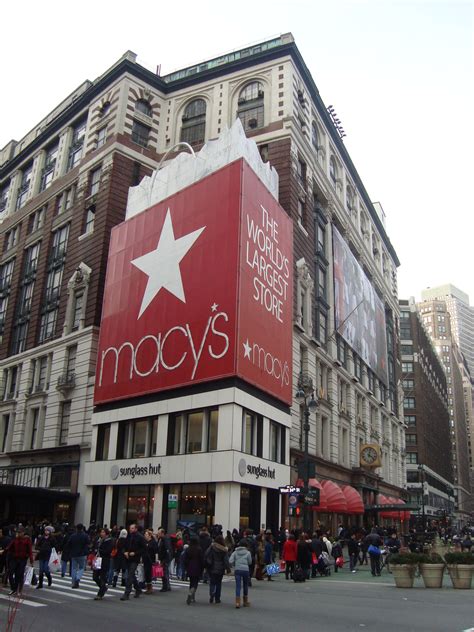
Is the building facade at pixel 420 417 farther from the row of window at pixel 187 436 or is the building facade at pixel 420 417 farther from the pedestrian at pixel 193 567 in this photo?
the pedestrian at pixel 193 567

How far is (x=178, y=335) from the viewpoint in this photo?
116 feet

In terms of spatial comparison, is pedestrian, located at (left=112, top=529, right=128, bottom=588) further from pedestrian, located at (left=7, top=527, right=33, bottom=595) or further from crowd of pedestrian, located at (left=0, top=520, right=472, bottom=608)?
pedestrian, located at (left=7, top=527, right=33, bottom=595)

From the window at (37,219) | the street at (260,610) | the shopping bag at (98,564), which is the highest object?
the window at (37,219)

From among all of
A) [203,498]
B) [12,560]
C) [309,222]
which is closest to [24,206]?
[309,222]

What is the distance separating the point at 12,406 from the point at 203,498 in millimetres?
23523

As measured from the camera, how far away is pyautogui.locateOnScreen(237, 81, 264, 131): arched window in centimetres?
4972

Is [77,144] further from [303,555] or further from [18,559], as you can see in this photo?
[18,559]

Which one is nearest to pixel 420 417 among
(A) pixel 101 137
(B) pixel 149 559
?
(A) pixel 101 137

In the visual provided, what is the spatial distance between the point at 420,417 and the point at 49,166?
80812mm

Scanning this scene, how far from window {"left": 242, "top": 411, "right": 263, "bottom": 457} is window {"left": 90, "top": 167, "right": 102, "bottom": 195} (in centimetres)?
2537

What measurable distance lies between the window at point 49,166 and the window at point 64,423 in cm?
2452

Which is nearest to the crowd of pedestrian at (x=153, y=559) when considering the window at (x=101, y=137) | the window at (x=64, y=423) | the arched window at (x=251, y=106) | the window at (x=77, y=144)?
the window at (x=64, y=423)

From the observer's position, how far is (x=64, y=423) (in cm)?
4291

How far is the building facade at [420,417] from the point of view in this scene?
354 ft
